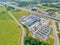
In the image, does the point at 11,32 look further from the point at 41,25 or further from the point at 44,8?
the point at 44,8

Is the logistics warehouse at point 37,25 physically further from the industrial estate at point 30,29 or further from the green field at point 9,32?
the green field at point 9,32

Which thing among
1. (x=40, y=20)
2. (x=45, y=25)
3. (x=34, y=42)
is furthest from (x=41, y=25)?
(x=34, y=42)

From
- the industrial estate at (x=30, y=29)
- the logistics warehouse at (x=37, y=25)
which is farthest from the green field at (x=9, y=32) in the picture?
the logistics warehouse at (x=37, y=25)

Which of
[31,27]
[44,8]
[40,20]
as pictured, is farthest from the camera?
[44,8]

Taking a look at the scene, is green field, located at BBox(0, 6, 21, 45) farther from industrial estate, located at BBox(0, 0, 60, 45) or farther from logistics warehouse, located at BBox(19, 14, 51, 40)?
logistics warehouse, located at BBox(19, 14, 51, 40)

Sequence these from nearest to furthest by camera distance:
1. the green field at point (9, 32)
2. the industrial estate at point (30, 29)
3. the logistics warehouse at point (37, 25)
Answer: the industrial estate at point (30, 29)
the green field at point (9, 32)
the logistics warehouse at point (37, 25)

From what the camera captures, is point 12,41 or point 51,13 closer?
point 12,41
